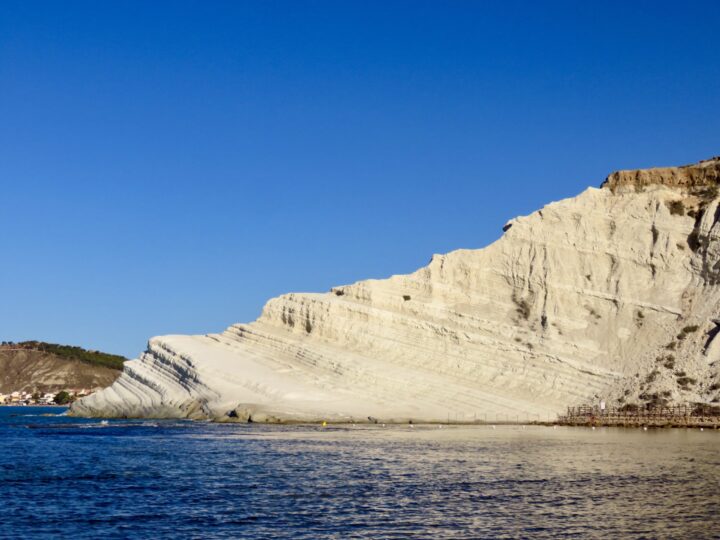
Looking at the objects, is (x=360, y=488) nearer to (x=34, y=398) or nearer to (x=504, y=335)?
(x=504, y=335)

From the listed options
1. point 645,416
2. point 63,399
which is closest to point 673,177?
point 645,416

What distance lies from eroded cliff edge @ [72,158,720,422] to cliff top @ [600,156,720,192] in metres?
0.13

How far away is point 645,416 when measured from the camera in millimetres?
66438

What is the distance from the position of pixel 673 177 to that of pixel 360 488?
214ft

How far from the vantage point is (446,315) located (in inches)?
2955

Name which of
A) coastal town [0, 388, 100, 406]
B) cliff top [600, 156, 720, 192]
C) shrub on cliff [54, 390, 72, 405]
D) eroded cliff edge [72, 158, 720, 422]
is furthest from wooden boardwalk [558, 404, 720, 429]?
coastal town [0, 388, 100, 406]

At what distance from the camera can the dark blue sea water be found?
21922 millimetres

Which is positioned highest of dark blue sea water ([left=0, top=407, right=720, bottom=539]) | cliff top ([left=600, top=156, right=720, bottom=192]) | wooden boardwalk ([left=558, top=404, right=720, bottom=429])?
cliff top ([left=600, top=156, right=720, bottom=192])

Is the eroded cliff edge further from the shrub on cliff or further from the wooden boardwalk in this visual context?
the shrub on cliff

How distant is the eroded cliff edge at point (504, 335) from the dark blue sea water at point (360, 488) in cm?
1801

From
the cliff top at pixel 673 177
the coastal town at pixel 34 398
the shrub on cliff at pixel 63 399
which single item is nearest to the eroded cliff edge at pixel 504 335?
the cliff top at pixel 673 177

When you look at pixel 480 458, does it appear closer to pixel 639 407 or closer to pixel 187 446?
pixel 187 446

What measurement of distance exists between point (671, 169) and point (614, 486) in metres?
62.1

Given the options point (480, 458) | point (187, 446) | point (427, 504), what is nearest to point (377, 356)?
point (187, 446)
